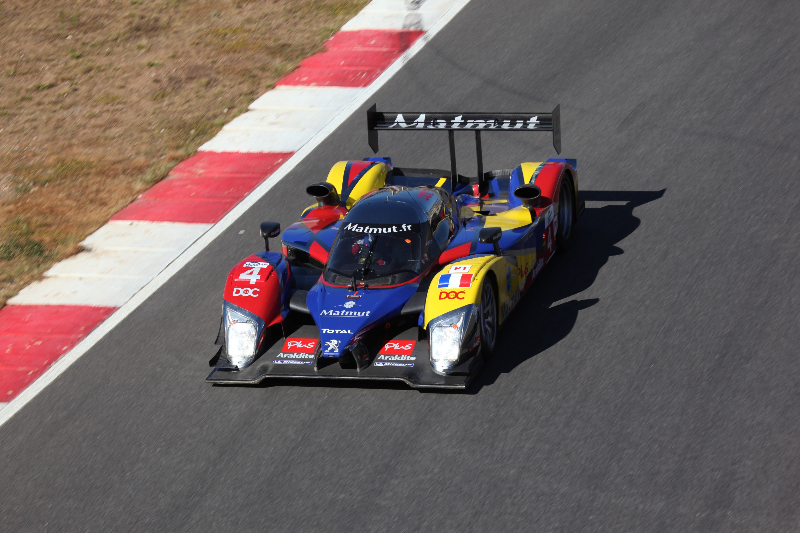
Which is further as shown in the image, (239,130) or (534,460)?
(239,130)

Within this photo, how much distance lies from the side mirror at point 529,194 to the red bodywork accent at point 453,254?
1.02m

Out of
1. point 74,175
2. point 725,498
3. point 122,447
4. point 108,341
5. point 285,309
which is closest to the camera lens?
point 725,498

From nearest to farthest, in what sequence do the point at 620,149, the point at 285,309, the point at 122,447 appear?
the point at 122,447 < the point at 285,309 < the point at 620,149

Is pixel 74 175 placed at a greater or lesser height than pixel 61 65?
lesser

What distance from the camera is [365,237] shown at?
8375mm

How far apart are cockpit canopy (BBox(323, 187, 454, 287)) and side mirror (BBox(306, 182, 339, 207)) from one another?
1.38 meters

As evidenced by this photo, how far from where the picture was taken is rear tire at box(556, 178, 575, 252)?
382 inches

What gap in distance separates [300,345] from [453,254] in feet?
5.71

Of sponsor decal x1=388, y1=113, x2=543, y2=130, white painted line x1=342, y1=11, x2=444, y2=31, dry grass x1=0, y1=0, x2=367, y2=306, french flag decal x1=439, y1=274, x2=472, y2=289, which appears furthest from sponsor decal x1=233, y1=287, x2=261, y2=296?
white painted line x1=342, y1=11, x2=444, y2=31

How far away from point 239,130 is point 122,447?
7.07 m

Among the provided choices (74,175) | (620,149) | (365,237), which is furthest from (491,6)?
(365,237)

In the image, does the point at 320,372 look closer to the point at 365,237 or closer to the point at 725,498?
the point at 365,237

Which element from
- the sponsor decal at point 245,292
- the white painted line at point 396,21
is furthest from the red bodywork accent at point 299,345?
the white painted line at point 396,21

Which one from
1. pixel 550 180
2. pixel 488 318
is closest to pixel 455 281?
pixel 488 318
